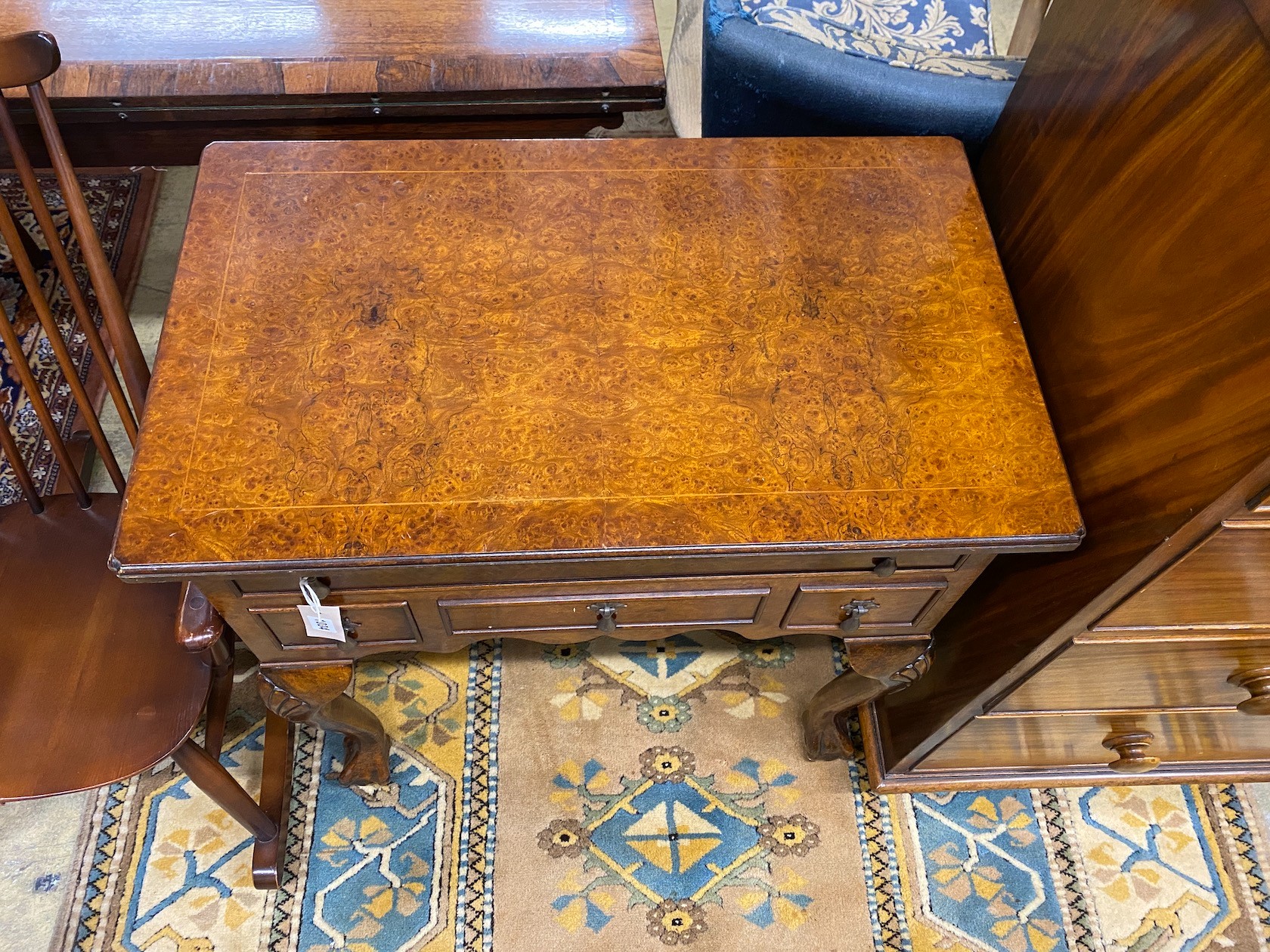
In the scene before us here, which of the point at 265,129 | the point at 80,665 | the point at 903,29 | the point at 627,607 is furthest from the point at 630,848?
the point at 903,29

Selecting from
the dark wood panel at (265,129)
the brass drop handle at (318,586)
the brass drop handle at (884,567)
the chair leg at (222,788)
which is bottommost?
the chair leg at (222,788)

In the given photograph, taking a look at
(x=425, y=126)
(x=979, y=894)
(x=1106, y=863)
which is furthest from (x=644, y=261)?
(x=1106, y=863)

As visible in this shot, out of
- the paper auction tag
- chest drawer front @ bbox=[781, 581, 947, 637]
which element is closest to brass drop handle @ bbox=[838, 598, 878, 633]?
chest drawer front @ bbox=[781, 581, 947, 637]

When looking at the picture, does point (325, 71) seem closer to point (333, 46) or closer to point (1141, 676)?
point (333, 46)

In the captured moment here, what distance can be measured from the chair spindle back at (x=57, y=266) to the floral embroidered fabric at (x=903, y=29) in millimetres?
841

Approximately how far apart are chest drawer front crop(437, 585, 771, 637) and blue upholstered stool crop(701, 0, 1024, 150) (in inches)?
26.4

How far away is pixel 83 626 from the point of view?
1.13m

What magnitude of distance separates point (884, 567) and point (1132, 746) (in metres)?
0.62

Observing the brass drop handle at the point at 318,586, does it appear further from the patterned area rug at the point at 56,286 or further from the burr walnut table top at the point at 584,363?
the patterned area rug at the point at 56,286

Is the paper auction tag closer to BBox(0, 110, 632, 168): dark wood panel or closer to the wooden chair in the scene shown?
the wooden chair

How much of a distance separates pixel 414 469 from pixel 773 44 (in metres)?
0.76

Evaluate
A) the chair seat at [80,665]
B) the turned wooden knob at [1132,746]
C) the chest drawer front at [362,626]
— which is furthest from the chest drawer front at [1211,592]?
the chair seat at [80,665]

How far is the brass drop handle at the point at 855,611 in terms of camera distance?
1.02 m

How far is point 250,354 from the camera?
3.11ft
